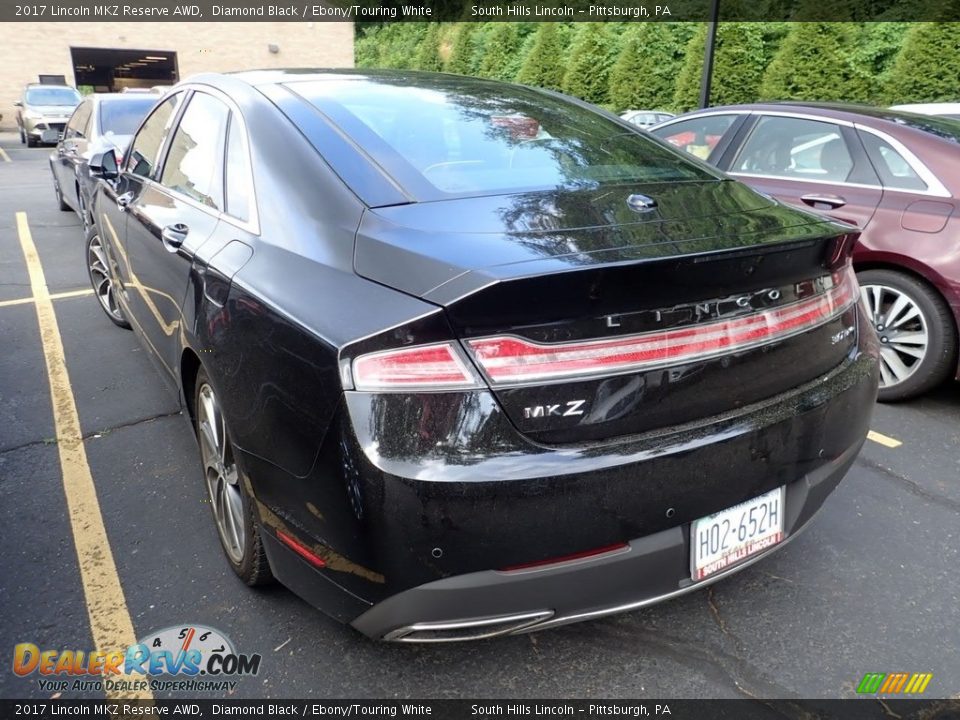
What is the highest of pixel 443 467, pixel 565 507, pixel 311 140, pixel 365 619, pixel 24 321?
pixel 311 140

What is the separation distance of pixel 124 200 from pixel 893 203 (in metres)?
3.99

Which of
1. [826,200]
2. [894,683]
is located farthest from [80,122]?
[894,683]

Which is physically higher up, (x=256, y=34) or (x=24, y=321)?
(x=256, y=34)

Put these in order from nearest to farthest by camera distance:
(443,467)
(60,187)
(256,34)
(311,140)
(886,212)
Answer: (443,467) < (311,140) < (886,212) < (60,187) < (256,34)

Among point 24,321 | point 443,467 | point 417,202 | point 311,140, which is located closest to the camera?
point 443,467

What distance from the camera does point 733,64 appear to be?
1673cm

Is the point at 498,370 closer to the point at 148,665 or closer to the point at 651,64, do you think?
the point at 148,665

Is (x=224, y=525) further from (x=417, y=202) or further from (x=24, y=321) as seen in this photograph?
(x=24, y=321)

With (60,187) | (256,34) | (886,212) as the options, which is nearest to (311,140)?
(886,212)

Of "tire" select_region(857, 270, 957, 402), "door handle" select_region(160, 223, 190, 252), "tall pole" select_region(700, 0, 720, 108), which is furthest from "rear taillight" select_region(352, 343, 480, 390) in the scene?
"tall pole" select_region(700, 0, 720, 108)

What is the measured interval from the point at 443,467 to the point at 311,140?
3.86ft

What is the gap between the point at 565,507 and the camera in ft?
5.40

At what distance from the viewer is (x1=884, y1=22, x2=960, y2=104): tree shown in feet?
43.4

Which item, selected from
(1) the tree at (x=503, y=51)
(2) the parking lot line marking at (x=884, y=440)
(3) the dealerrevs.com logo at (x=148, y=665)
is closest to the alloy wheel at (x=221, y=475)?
(3) the dealerrevs.com logo at (x=148, y=665)
